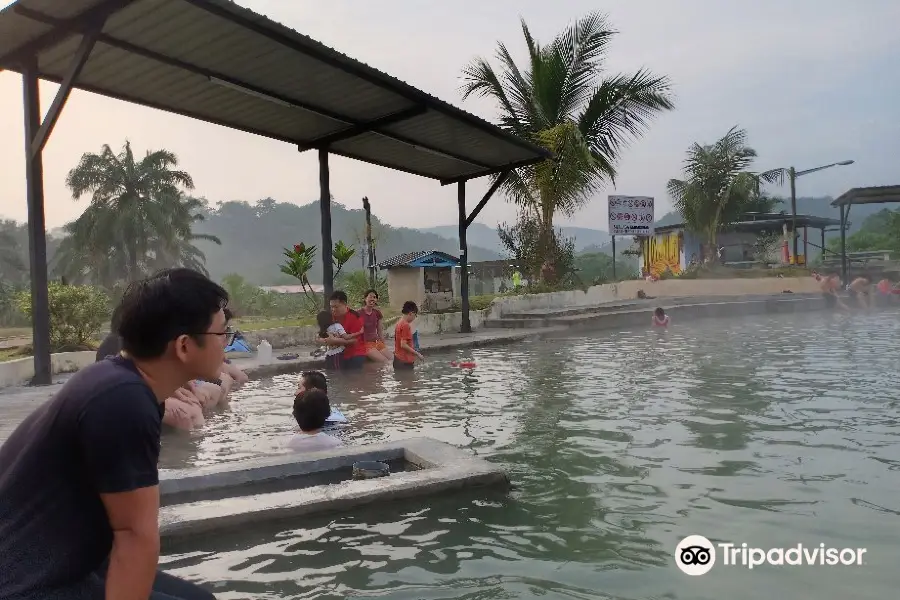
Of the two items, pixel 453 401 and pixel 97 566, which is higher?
pixel 97 566

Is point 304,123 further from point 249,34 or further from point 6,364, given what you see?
point 6,364

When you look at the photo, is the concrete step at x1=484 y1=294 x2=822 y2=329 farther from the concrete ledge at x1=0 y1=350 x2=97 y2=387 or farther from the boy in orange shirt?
the concrete ledge at x1=0 y1=350 x2=97 y2=387

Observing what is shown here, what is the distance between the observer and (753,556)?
385 centimetres

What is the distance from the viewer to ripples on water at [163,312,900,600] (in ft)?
12.0

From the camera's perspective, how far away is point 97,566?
1.92 meters

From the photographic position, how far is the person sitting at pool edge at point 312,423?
6035mm

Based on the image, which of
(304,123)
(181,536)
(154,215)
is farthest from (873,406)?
(154,215)

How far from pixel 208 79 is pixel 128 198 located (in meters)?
40.7

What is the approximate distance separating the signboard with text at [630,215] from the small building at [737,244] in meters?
8.91

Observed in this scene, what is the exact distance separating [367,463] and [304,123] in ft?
26.9

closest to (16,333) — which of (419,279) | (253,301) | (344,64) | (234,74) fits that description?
(253,301)

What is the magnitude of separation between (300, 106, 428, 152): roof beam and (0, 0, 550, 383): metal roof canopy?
0.07 ft

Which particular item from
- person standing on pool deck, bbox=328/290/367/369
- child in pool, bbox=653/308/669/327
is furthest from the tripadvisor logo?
child in pool, bbox=653/308/669/327

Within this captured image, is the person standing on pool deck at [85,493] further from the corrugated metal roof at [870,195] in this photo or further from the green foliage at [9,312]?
the green foliage at [9,312]
